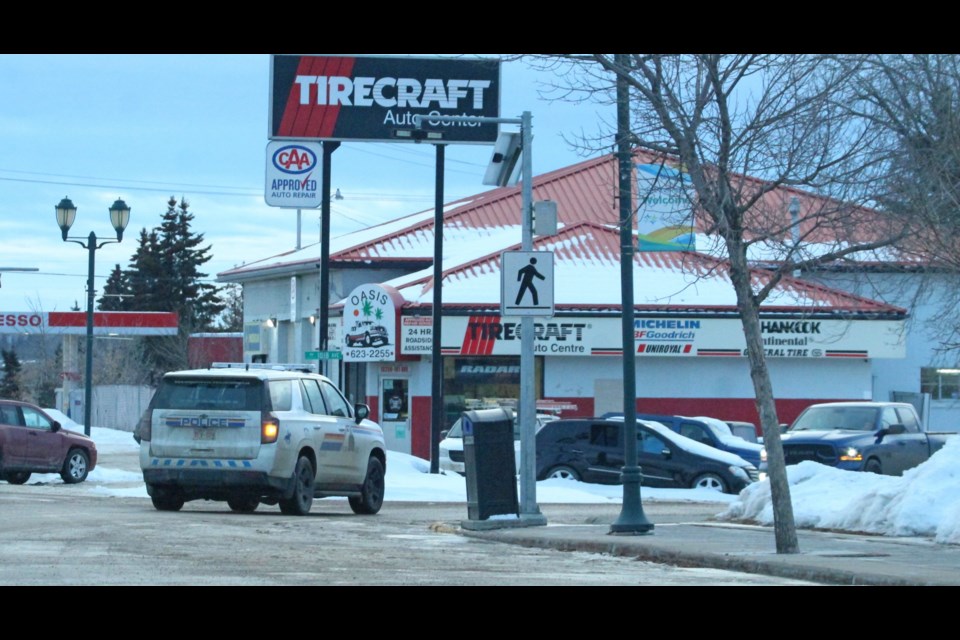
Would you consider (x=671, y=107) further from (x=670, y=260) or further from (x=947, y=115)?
(x=670, y=260)

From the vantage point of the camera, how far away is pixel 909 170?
704 inches

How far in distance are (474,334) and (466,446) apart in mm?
21270

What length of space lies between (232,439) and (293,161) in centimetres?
1619

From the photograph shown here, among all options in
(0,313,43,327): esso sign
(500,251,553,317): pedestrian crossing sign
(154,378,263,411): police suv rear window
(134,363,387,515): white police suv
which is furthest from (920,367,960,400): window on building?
(0,313,43,327): esso sign

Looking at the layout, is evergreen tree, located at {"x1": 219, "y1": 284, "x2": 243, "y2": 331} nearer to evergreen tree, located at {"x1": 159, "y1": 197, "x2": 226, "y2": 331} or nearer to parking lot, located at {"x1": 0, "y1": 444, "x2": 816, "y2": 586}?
evergreen tree, located at {"x1": 159, "y1": 197, "x2": 226, "y2": 331}

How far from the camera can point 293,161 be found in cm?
3266

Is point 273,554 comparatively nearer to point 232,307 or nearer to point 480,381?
point 480,381

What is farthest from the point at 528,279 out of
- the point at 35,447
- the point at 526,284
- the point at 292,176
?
the point at 292,176

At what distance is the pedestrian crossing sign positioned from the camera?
1777 centimetres

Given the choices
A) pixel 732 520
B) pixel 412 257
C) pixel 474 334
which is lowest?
pixel 732 520

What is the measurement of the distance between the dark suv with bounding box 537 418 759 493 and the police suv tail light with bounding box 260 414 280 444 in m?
11.0

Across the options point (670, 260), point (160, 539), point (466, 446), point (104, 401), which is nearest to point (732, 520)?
point (466, 446)

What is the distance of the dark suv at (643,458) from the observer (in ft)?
88.8

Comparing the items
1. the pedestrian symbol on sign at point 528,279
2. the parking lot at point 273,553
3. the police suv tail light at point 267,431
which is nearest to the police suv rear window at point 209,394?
the police suv tail light at point 267,431
